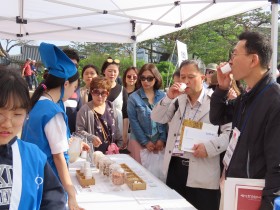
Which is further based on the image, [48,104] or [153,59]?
[153,59]

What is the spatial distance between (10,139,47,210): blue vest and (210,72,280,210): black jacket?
790 mm

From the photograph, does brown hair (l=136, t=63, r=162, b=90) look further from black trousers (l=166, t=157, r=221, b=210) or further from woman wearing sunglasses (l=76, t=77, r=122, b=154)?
black trousers (l=166, t=157, r=221, b=210)

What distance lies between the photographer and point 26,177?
89 cm

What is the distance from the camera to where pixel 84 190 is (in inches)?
69.1

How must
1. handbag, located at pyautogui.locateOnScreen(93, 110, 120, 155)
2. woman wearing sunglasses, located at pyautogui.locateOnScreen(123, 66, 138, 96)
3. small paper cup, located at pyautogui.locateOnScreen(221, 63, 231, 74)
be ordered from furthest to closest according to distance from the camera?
woman wearing sunglasses, located at pyautogui.locateOnScreen(123, 66, 138, 96), handbag, located at pyautogui.locateOnScreen(93, 110, 120, 155), small paper cup, located at pyautogui.locateOnScreen(221, 63, 231, 74)

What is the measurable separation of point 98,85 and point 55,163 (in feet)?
4.08

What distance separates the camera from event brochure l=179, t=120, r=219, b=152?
6.27 ft

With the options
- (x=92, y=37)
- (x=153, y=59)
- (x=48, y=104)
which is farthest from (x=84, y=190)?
(x=153, y=59)

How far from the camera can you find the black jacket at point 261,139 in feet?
3.98

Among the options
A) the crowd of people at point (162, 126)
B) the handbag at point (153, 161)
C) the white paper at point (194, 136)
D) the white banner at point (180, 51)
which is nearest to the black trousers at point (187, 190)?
the crowd of people at point (162, 126)

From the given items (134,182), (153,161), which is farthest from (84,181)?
(153,161)

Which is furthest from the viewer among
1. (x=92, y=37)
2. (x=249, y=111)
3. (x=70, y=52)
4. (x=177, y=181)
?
(x=92, y=37)

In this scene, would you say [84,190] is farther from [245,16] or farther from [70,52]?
[245,16]

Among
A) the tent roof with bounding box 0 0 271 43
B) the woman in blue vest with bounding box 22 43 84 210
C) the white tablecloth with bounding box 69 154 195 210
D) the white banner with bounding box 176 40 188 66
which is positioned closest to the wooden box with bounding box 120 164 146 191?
the white tablecloth with bounding box 69 154 195 210
